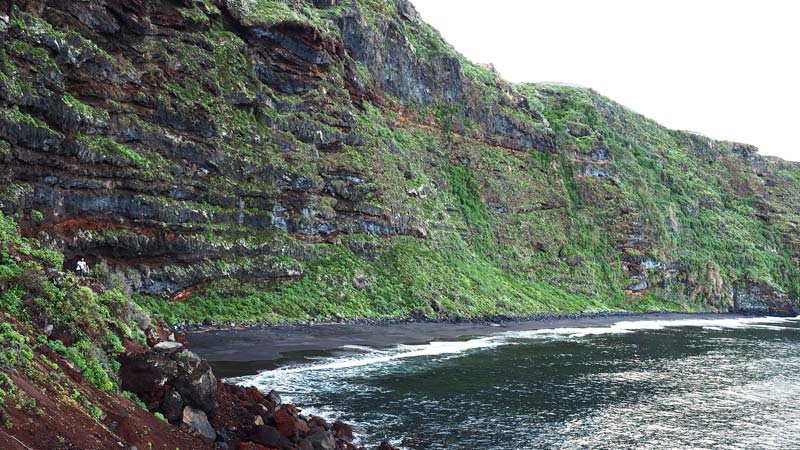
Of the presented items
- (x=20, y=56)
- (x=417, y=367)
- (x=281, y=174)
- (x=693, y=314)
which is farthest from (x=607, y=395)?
(x=693, y=314)

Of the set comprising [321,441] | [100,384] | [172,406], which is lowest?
[321,441]

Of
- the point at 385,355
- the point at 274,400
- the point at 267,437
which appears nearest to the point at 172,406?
the point at 267,437

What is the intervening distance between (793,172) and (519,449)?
188m

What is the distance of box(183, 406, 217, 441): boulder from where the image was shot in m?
15.4

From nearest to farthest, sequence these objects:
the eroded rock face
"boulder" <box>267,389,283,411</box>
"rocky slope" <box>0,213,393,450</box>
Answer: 1. "rocky slope" <box>0,213,393,450</box>
2. the eroded rock face
3. "boulder" <box>267,389,283,411</box>

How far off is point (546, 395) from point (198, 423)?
2164 cm

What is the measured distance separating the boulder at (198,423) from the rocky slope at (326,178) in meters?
15.0

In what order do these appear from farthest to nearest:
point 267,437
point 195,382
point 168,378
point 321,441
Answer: point 321,441
point 267,437
point 195,382
point 168,378

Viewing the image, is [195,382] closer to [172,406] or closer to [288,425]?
[172,406]

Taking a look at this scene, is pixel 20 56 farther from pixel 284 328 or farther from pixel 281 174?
pixel 284 328

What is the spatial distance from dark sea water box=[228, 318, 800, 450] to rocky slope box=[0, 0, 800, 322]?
13.7m

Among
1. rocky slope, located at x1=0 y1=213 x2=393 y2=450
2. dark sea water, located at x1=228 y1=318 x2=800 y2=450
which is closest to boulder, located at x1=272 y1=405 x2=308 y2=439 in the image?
rocky slope, located at x1=0 y1=213 x2=393 y2=450

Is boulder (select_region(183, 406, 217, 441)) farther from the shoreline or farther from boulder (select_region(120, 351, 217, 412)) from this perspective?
the shoreline

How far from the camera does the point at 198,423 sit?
15688 mm
